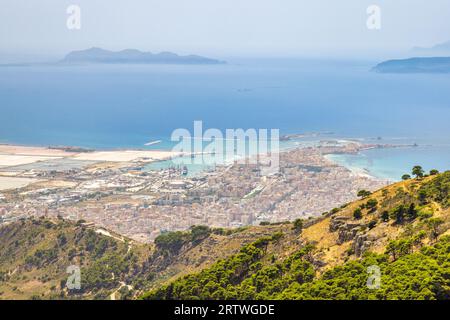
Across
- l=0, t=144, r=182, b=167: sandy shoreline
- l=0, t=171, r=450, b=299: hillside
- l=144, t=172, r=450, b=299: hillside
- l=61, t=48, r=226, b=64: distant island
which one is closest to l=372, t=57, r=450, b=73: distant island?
l=61, t=48, r=226, b=64: distant island

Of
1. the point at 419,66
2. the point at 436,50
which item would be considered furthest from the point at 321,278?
the point at 436,50

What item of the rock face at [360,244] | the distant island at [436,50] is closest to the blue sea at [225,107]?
the rock face at [360,244]

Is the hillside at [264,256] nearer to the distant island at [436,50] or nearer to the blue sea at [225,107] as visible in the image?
the blue sea at [225,107]

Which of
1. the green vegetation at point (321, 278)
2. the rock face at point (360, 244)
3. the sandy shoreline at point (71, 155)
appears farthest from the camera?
the sandy shoreline at point (71, 155)

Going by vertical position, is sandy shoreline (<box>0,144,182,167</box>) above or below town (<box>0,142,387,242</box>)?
above

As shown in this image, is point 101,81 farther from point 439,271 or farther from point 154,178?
point 439,271

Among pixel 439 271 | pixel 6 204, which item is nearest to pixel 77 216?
pixel 6 204

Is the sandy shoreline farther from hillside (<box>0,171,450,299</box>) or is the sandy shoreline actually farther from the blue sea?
hillside (<box>0,171,450,299</box>)
